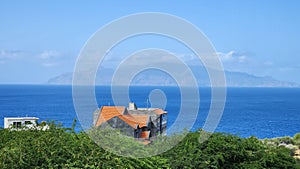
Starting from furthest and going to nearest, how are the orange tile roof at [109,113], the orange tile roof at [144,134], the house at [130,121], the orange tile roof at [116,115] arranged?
the orange tile roof at [144,134], the orange tile roof at [116,115], the orange tile roof at [109,113], the house at [130,121]

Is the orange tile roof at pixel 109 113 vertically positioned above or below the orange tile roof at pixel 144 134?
above

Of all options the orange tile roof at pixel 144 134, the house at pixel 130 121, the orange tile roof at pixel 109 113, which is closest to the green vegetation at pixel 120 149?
the house at pixel 130 121

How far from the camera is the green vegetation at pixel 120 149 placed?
21.8ft

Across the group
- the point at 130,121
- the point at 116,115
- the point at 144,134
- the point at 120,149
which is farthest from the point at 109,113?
the point at 120,149

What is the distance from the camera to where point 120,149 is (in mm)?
7219

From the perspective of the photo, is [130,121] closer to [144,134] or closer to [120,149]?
[144,134]

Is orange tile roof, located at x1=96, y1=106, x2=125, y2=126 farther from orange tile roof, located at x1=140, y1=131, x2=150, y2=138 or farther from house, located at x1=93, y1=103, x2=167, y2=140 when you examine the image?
orange tile roof, located at x1=140, y1=131, x2=150, y2=138

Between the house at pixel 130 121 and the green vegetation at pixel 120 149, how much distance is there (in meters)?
1.14

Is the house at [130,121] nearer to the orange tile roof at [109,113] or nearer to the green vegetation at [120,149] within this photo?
the orange tile roof at [109,113]

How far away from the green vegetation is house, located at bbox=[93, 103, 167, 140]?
1.14 metres

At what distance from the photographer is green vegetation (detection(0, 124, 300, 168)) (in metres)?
6.65

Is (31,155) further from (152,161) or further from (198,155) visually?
(198,155)

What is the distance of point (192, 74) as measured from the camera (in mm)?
8484

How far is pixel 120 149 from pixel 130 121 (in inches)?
186
